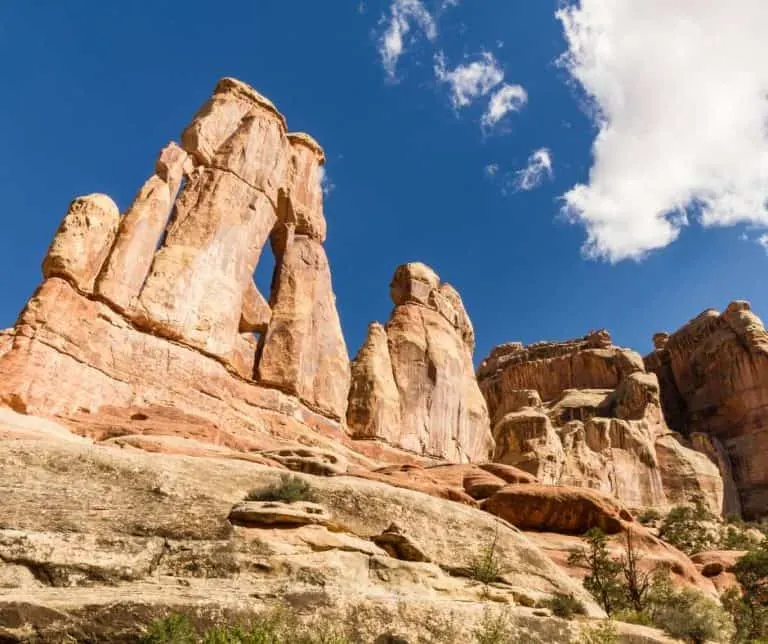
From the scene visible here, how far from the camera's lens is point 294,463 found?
2684 cm

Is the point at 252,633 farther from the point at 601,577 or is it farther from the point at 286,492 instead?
the point at 601,577

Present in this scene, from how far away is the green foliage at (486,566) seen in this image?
14951mm

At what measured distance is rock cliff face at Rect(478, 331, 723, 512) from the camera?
49156mm

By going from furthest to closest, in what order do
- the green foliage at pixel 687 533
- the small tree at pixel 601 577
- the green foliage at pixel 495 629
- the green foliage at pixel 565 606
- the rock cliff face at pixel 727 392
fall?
1. the rock cliff face at pixel 727 392
2. the green foliage at pixel 687 533
3. the small tree at pixel 601 577
4. the green foliage at pixel 565 606
5. the green foliage at pixel 495 629

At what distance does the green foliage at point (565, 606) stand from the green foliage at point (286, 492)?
565 centimetres

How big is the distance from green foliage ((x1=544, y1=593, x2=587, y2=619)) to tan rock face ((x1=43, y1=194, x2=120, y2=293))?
23.5 meters

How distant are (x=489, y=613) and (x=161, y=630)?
555 centimetres

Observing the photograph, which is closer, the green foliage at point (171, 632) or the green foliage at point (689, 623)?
the green foliage at point (171, 632)

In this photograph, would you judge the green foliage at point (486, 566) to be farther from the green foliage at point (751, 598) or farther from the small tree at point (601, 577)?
the green foliage at point (751, 598)

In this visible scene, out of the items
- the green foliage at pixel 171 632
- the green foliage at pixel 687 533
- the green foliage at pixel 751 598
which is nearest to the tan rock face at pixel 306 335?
the green foliage at pixel 687 533

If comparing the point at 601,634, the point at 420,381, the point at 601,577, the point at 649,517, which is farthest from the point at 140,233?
the point at 649,517

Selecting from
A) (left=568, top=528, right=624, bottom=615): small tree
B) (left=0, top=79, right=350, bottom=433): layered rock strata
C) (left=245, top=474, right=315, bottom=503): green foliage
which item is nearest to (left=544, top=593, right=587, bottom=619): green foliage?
(left=245, top=474, right=315, bottom=503): green foliage

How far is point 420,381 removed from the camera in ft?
156

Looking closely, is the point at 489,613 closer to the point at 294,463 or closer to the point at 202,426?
the point at 294,463
